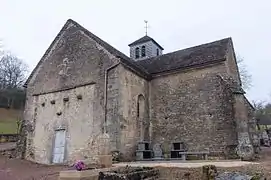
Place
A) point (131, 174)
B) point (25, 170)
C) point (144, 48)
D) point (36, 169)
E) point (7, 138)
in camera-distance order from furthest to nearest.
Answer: point (7, 138) → point (144, 48) → point (36, 169) → point (25, 170) → point (131, 174)

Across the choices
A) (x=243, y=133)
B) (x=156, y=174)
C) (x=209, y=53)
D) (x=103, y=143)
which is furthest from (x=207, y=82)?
(x=156, y=174)

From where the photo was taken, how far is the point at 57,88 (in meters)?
20.2

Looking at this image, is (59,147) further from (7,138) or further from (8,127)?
(8,127)

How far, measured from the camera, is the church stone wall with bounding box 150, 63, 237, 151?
17.7 metres

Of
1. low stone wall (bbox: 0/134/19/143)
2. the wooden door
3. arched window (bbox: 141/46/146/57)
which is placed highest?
arched window (bbox: 141/46/146/57)

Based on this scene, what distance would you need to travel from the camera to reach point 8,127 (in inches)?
1684

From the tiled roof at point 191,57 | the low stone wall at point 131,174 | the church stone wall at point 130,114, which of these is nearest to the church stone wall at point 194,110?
the tiled roof at point 191,57

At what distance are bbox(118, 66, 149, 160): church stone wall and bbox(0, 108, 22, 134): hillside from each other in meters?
28.2

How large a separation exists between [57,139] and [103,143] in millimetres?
4318

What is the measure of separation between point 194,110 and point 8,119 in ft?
135

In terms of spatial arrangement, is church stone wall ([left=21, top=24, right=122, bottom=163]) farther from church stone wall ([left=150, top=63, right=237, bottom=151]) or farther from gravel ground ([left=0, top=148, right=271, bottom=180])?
church stone wall ([left=150, top=63, right=237, bottom=151])

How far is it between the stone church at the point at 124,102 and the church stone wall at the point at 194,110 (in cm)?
6

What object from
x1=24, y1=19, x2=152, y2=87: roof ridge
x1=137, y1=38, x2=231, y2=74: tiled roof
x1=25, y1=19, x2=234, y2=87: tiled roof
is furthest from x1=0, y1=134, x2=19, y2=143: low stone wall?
x1=137, y1=38, x2=231, y2=74: tiled roof

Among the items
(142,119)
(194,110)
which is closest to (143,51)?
(142,119)
